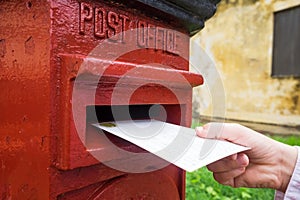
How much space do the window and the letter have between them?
6.18m

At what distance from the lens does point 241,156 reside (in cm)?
110

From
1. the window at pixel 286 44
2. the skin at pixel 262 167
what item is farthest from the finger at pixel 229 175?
the window at pixel 286 44

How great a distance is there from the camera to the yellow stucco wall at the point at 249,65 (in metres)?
6.26

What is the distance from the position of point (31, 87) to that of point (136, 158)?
34 cm

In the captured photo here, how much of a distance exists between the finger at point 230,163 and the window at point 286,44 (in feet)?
18.3

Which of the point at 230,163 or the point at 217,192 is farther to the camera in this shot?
the point at 217,192

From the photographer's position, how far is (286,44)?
635cm

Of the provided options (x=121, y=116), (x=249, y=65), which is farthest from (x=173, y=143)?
(x=249, y=65)

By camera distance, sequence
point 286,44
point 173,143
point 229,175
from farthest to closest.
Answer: point 286,44 < point 229,175 < point 173,143

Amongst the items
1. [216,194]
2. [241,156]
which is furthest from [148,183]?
[216,194]

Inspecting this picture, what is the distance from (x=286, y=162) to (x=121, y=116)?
795 mm

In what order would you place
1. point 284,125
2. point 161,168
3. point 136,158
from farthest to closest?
point 284,125
point 161,168
point 136,158

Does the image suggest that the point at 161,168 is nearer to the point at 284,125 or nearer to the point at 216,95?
the point at 216,95

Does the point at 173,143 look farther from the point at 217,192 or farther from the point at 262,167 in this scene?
the point at 217,192
